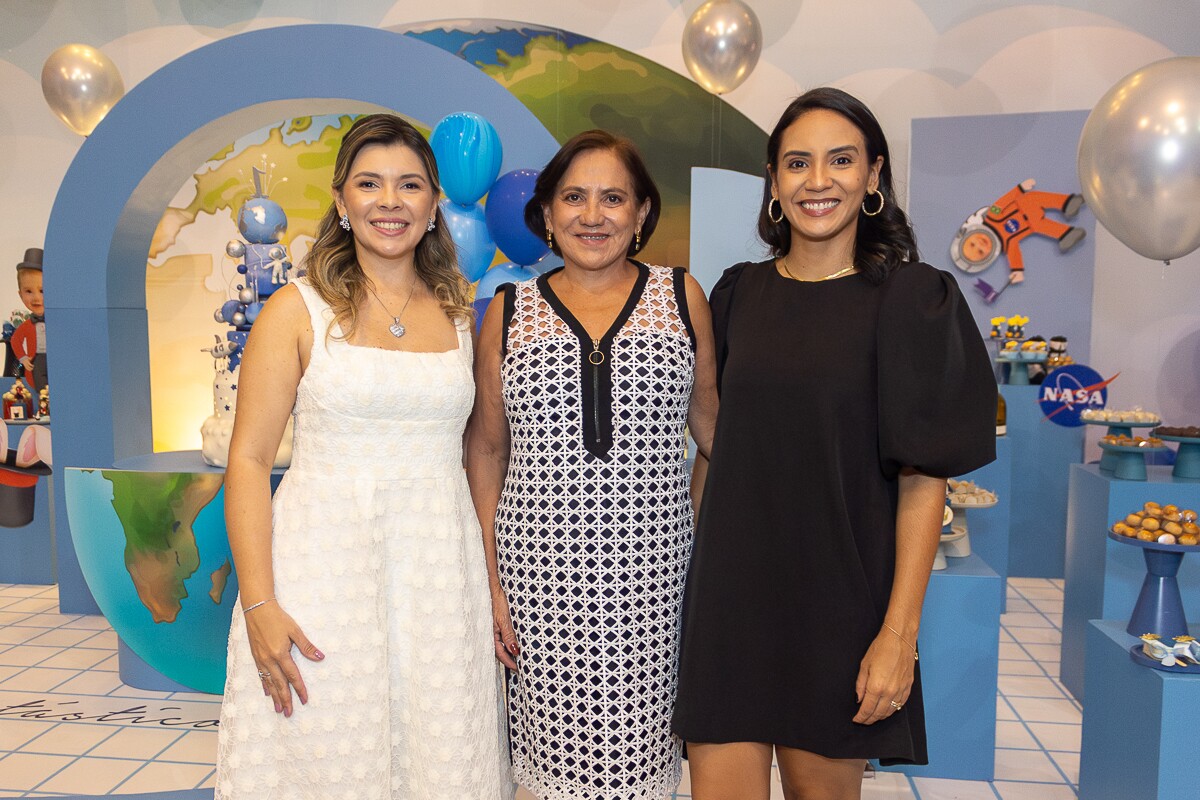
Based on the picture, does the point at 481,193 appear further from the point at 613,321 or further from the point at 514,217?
the point at 613,321

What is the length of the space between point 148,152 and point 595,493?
278cm

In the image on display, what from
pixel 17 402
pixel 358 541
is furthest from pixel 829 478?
pixel 17 402

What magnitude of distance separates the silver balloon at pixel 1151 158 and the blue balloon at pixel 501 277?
203cm

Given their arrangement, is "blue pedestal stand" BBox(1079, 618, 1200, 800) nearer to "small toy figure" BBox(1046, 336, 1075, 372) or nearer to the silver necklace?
the silver necklace

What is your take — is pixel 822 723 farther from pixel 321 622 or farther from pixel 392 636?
pixel 321 622

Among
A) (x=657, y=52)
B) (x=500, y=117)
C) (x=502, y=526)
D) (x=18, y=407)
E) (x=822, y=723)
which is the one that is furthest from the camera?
(x=657, y=52)

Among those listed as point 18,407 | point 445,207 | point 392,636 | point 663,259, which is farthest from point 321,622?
point 663,259

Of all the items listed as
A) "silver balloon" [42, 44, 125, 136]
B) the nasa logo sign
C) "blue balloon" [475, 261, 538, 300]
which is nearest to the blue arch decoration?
"blue balloon" [475, 261, 538, 300]

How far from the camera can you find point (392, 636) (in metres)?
1.75

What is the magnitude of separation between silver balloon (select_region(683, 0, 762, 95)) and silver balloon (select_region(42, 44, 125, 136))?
342 centimetres

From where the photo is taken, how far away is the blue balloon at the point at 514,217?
9.18 feet

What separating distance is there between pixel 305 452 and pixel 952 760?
230 centimetres

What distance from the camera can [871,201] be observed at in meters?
1.71

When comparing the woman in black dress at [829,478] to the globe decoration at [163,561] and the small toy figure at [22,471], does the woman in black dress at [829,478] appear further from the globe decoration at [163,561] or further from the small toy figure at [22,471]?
the small toy figure at [22,471]
